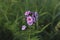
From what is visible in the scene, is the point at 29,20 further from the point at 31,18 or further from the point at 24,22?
the point at 24,22

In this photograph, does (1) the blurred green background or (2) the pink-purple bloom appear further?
(1) the blurred green background

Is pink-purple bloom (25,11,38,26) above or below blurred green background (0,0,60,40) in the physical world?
above

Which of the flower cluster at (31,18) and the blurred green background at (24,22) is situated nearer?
the flower cluster at (31,18)

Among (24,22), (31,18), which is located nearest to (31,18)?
(31,18)

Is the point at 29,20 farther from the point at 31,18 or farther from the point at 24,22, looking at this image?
the point at 24,22

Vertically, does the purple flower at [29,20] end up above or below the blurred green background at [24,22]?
above

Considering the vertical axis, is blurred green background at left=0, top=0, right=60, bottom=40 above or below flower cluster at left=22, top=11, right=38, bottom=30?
below

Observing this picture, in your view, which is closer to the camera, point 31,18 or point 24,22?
point 31,18

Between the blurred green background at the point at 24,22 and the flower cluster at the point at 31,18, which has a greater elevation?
the flower cluster at the point at 31,18

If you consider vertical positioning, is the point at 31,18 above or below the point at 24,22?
above
